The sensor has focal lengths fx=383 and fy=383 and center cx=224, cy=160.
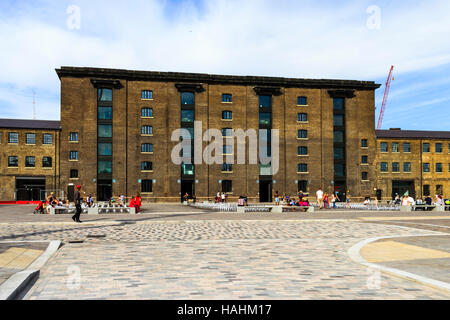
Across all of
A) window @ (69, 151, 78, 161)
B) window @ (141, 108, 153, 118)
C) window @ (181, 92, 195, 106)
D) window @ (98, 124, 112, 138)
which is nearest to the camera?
window @ (69, 151, 78, 161)

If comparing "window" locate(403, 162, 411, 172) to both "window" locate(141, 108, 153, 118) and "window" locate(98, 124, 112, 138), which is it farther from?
"window" locate(98, 124, 112, 138)

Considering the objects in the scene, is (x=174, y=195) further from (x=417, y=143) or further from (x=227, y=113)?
(x=417, y=143)

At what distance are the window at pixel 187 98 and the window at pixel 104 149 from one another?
11308 millimetres

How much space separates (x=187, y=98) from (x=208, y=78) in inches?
156

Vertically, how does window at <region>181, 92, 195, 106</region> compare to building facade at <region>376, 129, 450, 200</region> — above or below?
above

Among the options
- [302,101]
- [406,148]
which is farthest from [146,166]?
[406,148]

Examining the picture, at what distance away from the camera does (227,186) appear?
52000 mm

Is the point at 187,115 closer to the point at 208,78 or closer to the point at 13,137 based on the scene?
the point at 208,78

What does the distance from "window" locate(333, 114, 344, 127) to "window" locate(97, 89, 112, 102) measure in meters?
31.6

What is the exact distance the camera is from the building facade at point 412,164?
2259 inches

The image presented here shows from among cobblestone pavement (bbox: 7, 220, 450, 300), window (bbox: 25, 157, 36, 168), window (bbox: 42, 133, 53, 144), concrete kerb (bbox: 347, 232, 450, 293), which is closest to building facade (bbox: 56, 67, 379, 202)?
window (bbox: 42, 133, 53, 144)

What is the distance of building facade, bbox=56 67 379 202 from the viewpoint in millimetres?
48938

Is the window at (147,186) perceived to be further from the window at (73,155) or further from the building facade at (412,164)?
the building facade at (412,164)
